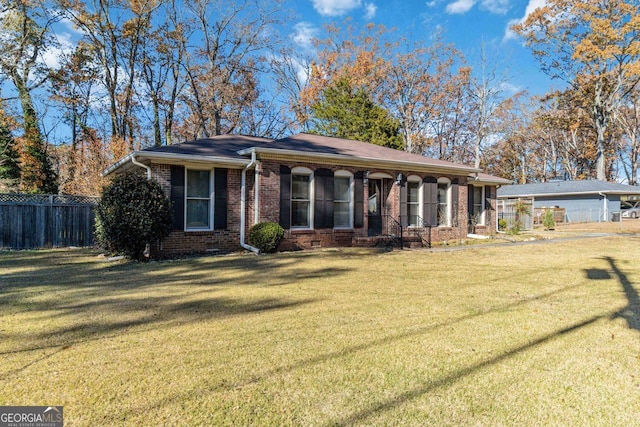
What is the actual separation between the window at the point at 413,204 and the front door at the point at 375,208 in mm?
1185

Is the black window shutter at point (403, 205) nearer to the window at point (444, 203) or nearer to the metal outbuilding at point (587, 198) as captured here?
the window at point (444, 203)

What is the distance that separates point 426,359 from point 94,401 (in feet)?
8.46

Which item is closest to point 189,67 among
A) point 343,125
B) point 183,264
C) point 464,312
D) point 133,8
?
point 133,8

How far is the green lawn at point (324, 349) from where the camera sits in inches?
98.9

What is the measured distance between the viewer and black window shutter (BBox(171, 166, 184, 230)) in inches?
394

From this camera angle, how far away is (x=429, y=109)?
1158 inches

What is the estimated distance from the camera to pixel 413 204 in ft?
46.0

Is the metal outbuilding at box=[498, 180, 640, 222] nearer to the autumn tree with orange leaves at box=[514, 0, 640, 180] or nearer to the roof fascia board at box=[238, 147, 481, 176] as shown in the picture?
the autumn tree with orange leaves at box=[514, 0, 640, 180]

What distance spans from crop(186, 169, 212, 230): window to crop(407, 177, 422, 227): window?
719 centimetres

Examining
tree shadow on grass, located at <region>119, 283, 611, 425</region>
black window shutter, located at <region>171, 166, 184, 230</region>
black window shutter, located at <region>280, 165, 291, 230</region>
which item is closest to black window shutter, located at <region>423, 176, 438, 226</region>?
black window shutter, located at <region>280, 165, 291, 230</region>

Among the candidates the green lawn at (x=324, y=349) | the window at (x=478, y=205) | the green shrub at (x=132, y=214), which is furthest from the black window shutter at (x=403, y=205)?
the green shrub at (x=132, y=214)

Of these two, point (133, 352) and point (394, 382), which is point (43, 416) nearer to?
point (133, 352)

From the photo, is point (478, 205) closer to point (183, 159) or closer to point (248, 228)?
point (248, 228)

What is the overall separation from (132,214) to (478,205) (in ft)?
47.1
